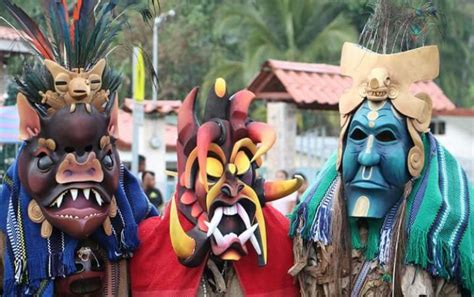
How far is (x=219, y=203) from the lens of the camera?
612cm

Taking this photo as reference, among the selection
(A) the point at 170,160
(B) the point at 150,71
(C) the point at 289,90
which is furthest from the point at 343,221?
(A) the point at 170,160

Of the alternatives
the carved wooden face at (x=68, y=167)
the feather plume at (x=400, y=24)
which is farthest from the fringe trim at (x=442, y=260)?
the carved wooden face at (x=68, y=167)

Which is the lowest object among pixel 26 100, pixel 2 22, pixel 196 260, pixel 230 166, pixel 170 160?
pixel 170 160

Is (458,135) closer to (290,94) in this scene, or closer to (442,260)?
(290,94)

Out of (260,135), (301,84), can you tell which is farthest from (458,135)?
(260,135)

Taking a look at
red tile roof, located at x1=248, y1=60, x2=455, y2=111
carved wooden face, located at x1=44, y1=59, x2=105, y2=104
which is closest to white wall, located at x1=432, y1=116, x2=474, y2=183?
red tile roof, located at x1=248, y1=60, x2=455, y2=111

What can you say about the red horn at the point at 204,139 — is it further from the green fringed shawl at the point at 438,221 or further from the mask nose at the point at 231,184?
the green fringed shawl at the point at 438,221

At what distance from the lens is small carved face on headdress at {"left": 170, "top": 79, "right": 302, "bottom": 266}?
20.1 ft

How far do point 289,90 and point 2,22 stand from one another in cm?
823

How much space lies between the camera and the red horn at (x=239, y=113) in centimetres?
631

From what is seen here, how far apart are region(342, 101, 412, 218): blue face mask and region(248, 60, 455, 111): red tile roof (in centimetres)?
790

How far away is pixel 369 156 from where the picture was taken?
6.02 meters

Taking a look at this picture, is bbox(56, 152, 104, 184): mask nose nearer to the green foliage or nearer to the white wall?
the white wall

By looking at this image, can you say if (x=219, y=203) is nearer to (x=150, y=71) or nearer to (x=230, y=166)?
(x=230, y=166)
